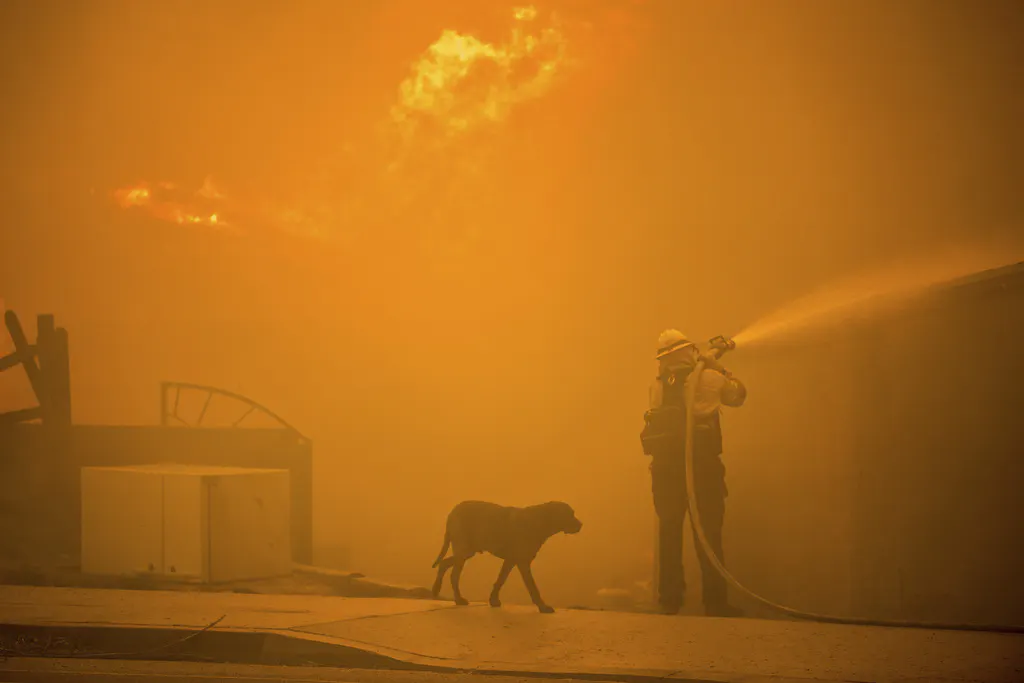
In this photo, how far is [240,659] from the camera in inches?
305

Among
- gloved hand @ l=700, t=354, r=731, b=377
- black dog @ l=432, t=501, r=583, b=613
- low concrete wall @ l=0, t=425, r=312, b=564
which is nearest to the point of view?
black dog @ l=432, t=501, r=583, b=613

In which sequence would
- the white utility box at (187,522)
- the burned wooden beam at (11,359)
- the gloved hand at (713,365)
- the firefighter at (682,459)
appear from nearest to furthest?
the firefighter at (682,459)
the gloved hand at (713,365)
the white utility box at (187,522)
the burned wooden beam at (11,359)

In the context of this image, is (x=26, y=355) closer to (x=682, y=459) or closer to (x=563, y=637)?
(x=682, y=459)

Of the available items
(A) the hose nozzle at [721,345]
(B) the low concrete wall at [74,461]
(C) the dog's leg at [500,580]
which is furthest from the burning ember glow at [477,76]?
(C) the dog's leg at [500,580]

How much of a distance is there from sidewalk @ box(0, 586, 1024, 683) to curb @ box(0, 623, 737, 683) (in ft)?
0.12

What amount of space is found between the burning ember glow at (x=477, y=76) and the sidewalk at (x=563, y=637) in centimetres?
1463

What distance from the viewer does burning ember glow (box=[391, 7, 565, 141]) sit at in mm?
22328

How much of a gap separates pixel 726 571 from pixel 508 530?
1.67 m

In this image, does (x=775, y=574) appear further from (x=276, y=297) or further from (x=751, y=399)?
(x=276, y=297)

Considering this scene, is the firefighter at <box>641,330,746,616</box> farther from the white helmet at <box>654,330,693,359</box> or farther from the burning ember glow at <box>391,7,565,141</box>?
the burning ember glow at <box>391,7,565,141</box>

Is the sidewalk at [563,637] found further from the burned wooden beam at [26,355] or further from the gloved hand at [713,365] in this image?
the burned wooden beam at [26,355]

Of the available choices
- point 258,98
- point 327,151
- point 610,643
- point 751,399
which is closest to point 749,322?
point 327,151

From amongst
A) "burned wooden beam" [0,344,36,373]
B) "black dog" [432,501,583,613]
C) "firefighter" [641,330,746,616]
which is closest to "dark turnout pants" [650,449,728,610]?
"firefighter" [641,330,746,616]

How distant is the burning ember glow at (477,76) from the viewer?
22328mm
